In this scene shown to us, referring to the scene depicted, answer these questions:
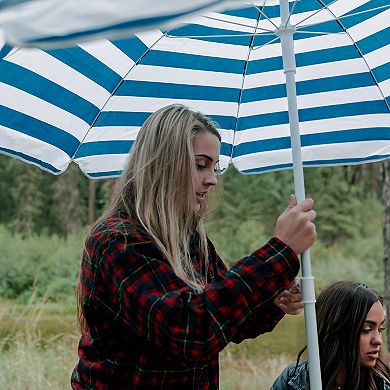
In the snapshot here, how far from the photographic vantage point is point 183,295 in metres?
1.60

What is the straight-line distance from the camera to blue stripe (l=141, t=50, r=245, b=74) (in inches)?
100

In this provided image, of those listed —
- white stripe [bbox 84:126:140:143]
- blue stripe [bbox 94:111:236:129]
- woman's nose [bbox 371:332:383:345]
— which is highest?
blue stripe [bbox 94:111:236:129]

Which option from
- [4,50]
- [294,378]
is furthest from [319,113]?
[4,50]

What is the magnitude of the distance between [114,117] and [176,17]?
1.43 metres

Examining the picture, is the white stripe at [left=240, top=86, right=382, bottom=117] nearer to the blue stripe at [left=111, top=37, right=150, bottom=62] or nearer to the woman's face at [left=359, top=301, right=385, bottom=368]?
the blue stripe at [left=111, top=37, right=150, bottom=62]

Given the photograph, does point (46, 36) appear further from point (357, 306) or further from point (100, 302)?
point (357, 306)

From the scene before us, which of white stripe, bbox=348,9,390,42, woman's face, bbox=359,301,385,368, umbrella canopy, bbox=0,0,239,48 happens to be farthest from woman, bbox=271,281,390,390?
umbrella canopy, bbox=0,0,239,48

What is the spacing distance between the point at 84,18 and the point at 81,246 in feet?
21.6

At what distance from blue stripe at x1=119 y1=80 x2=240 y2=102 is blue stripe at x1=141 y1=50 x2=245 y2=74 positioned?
73 millimetres

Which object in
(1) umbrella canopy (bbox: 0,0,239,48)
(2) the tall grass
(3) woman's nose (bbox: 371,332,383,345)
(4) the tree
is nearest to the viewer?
(1) umbrella canopy (bbox: 0,0,239,48)

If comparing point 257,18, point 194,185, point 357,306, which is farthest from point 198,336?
point 257,18

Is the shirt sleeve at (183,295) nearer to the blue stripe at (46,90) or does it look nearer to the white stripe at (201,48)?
the blue stripe at (46,90)

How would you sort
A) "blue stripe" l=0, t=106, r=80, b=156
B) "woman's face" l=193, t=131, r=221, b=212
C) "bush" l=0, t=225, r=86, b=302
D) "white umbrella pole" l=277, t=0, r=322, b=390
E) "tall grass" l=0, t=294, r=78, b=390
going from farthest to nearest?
"bush" l=0, t=225, r=86, b=302
"tall grass" l=0, t=294, r=78, b=390
"blue stripe" l=0, t=106, r=80, b=156
"white umbrella pole" l=277, t=0, r=322, b=390
"woman's face" l=193, t=131, r=221, b=212

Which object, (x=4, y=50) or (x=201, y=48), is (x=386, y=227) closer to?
(x=201, y=48)
